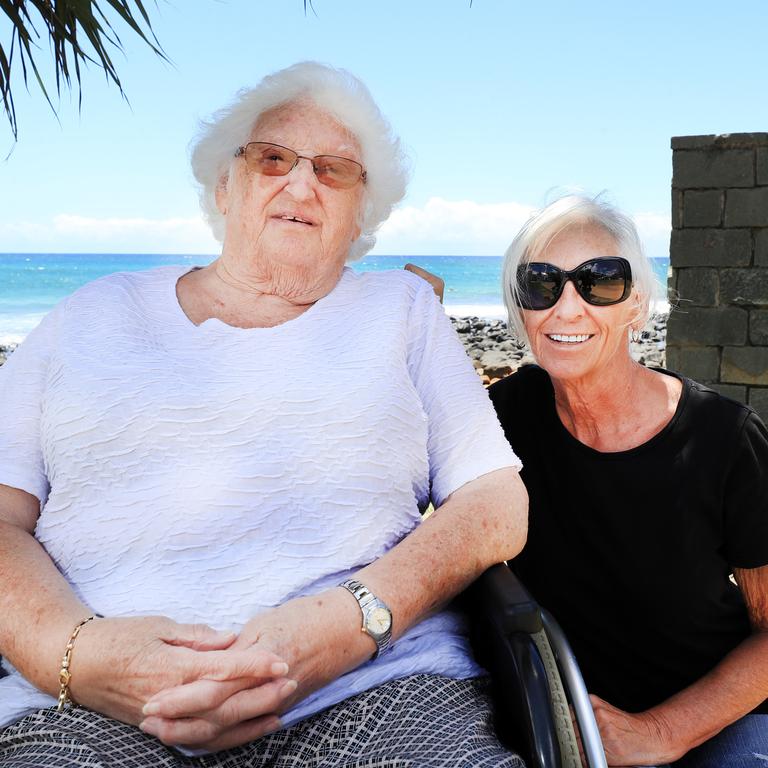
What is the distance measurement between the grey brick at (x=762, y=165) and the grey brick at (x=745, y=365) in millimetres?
1246

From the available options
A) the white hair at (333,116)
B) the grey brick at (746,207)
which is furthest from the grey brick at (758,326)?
the white hair at (333,116)

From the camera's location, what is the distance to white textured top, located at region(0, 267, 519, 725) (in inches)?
68.7

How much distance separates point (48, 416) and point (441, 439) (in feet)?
2.85

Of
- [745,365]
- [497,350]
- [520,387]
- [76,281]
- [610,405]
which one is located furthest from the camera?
[76,281]

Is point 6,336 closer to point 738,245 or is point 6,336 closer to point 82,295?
point 738,245

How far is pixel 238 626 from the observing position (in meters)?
1.69

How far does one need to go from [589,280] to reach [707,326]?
514 centimetres

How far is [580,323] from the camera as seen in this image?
77.0 inches

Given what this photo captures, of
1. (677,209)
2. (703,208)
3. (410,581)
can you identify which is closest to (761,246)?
(703,208)

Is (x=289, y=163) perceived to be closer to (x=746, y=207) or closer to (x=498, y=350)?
(x=746, y=207)

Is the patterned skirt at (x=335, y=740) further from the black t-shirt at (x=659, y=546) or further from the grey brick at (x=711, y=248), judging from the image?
the grey brick at (x=711, y=248)

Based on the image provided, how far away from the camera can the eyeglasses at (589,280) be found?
1.95 meters

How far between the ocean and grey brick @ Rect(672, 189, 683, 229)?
1202cm

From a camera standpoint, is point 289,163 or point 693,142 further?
point 693,142
